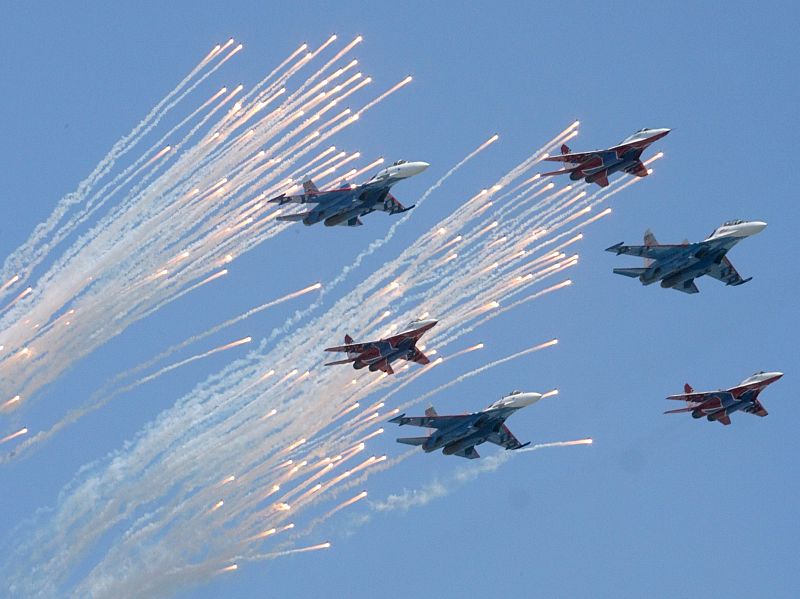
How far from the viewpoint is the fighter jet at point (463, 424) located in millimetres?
133000

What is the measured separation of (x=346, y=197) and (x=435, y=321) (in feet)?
36.6

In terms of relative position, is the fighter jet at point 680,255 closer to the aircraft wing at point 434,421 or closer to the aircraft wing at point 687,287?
the aircraft wing at point 687,287

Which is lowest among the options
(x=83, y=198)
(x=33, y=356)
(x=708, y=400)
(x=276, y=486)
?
(x=708, y=400)

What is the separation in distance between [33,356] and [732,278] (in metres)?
51.3

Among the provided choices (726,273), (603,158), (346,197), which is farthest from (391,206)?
(726,273)

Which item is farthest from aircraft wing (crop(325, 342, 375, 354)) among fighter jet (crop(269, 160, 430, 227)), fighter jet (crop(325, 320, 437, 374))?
fighter jet (crop(269, 160, 430, 227))

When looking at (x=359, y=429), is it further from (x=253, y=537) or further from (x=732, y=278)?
(x=732, y=278)

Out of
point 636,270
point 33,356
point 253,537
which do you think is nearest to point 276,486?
point 253,537

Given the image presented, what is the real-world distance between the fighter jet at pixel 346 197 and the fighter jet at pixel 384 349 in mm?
8921

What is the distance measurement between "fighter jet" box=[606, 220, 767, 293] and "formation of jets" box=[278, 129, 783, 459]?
0.07 metres

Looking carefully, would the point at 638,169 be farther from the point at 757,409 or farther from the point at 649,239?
the point at 757,409

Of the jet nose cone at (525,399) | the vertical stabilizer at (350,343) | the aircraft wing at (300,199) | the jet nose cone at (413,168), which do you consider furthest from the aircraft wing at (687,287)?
the aircraft wing at (300,199)

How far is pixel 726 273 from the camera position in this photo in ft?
456

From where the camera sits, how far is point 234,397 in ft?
450
